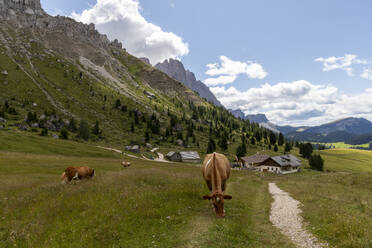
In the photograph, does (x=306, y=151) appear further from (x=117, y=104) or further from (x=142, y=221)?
(x=142, y=221)

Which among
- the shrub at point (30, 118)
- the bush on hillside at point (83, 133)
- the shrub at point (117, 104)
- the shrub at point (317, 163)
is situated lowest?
the shrub at point (317, 163)

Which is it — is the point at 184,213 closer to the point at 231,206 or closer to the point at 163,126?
the point at 231,206

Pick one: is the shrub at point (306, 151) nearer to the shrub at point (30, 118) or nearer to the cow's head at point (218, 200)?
the cow's head at point (218, 200)

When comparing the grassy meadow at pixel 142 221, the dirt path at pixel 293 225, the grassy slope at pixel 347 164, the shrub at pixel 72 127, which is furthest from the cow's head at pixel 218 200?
the grassy slope at pixel 347 164

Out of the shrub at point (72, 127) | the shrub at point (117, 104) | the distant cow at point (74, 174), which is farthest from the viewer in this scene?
the shrub at point (117, 104)

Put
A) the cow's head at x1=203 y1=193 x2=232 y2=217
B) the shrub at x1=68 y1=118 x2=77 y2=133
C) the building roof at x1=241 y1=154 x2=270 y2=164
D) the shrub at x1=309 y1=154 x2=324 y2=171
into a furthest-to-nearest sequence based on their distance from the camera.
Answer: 1. the shrub at x1=68 y1=118 x2=77 y2=133
2. the shrub at x1=309 y1=154 x2=324 y2=171
3. the building roof at x1=241 y1=154 x2=270 y2=164
4. the cow's head at x1=203 y1=193 x2=232 y2=217

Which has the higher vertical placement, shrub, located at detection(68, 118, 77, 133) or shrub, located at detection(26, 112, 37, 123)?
shrub, located at detection(26, 112, 37, 123)

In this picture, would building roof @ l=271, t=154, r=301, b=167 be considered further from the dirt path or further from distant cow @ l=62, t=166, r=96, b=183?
distant cow @ l=62, t=166, r=96, b=183

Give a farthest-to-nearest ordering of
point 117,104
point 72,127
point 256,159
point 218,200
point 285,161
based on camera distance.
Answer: point 117,104 < point 72,127 < point 256,159 < point 285,161 < point 218,200

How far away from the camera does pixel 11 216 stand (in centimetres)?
1295

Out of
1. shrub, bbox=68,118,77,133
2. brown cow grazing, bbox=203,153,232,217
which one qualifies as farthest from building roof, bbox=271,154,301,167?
shrub, bbox=68,118,77,133

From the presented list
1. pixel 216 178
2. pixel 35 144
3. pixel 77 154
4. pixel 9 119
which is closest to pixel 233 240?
pixel 216 178

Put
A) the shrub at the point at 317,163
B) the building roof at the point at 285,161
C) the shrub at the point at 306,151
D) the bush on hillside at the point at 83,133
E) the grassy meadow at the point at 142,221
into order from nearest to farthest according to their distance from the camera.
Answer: the grassy meadow at the point at 142,221 < the building roof at the point at 285,161 < the shrub at the point at 317,163 < the bush on hillside at the point at 83,133 < the shrub at the point at 306,151

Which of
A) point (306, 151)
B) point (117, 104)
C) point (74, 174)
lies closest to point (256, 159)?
point (306, 151)
